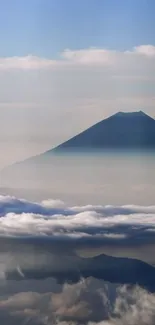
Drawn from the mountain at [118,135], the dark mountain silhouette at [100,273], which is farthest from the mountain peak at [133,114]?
the dark mountain silhouette at [100,273]

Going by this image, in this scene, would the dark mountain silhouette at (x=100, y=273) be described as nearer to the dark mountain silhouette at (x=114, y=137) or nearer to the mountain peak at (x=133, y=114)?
the dark mountain silhouette at (x=114, y=137)

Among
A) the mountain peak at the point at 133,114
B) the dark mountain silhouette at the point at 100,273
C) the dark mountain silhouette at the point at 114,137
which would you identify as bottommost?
the dark mountain silhouette at the point at 100,273

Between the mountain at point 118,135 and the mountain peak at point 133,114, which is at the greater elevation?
the mountain peak at point 133,114

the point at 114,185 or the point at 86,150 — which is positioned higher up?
the point at 86,150

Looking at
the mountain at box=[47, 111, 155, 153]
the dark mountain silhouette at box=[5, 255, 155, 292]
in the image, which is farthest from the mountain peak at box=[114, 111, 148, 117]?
the dark mountain silhouette at box=[5, 255, 155, 292]

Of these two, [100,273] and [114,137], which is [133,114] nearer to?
[114,137]

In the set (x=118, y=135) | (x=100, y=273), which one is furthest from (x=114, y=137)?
(x=100, y=273)

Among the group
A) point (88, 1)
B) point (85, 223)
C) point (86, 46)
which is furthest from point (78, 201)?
point (88, 1)

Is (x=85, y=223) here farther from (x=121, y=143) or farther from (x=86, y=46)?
(x=86, y=46)
